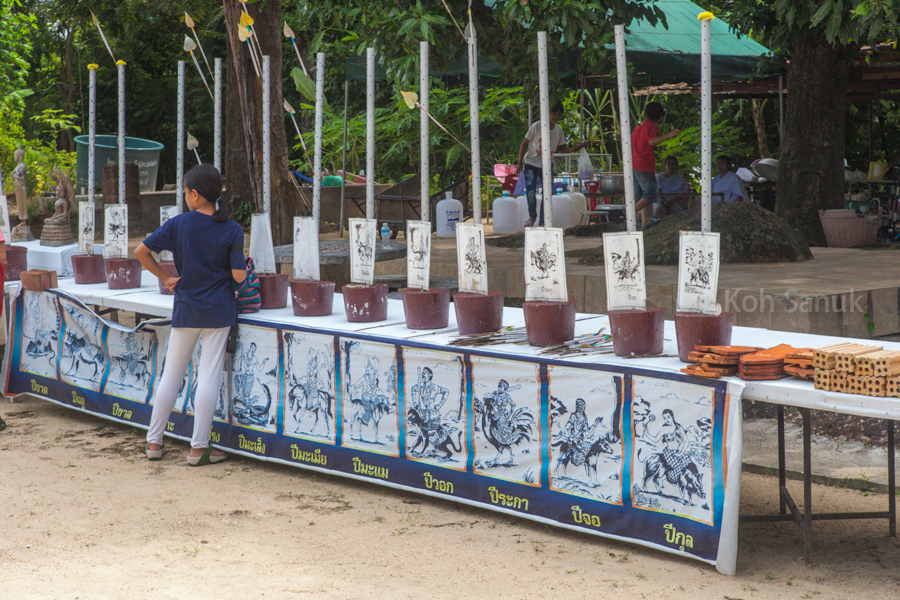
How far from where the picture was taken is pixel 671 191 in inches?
365

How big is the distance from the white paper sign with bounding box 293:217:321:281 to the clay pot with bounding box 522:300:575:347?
1.19 m

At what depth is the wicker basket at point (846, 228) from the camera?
7.26m

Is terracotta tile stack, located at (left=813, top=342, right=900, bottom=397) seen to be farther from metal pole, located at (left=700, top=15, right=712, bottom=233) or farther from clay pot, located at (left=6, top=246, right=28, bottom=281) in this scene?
clay pot, located at (left=6, top=246, right=28, bottom=281)

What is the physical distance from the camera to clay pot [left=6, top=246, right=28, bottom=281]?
535 centimetres

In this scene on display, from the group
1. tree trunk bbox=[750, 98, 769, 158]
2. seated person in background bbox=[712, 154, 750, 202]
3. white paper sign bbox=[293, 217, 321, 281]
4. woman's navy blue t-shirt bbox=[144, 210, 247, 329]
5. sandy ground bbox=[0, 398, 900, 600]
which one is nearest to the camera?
sandy ground bbox=[0, 398, 900, 600]

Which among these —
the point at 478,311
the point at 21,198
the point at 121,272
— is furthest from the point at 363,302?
the point at 21,198

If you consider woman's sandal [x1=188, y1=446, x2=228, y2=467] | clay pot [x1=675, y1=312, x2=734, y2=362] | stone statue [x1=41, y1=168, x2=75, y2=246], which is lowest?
woman's sandal [x1=188, y1=446, x2=228, y2=467]

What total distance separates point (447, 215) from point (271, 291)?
5199mm

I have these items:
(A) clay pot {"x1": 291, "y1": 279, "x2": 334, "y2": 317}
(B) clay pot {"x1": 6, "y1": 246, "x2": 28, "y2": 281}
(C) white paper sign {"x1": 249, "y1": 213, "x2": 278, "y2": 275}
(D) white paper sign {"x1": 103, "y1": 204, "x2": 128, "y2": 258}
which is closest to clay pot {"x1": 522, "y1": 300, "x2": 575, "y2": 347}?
(A) clay pot {"x1": 291, "y1": 279, "x2": 334, "y2": 317}

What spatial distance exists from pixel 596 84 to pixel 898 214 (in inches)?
150

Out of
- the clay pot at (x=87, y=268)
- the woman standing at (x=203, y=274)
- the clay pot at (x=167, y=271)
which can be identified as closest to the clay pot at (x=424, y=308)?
the woman standing at (x=203, y=274)

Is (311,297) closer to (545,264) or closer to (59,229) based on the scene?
(545,264)

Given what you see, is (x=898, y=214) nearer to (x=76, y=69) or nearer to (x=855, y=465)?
(x=855, y=465)

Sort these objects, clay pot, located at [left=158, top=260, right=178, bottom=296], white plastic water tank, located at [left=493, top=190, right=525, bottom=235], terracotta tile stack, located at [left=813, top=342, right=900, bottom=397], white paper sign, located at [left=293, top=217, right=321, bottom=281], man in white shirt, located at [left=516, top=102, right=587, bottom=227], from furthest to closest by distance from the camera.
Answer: white plastic water tank, located at [left=493, top=190, right=525, bottom=235] < man in white shirt, located at [left=516, top=102, right=587, bottom=227] < clay pot, located at [left=158, top=260, right=178, bottom=296] < white paper sign, located at [left=293, top=217, right=321, bottom=281] < terracotta tile stack, located at [left=813, top=342, right=900, bottom=397]
